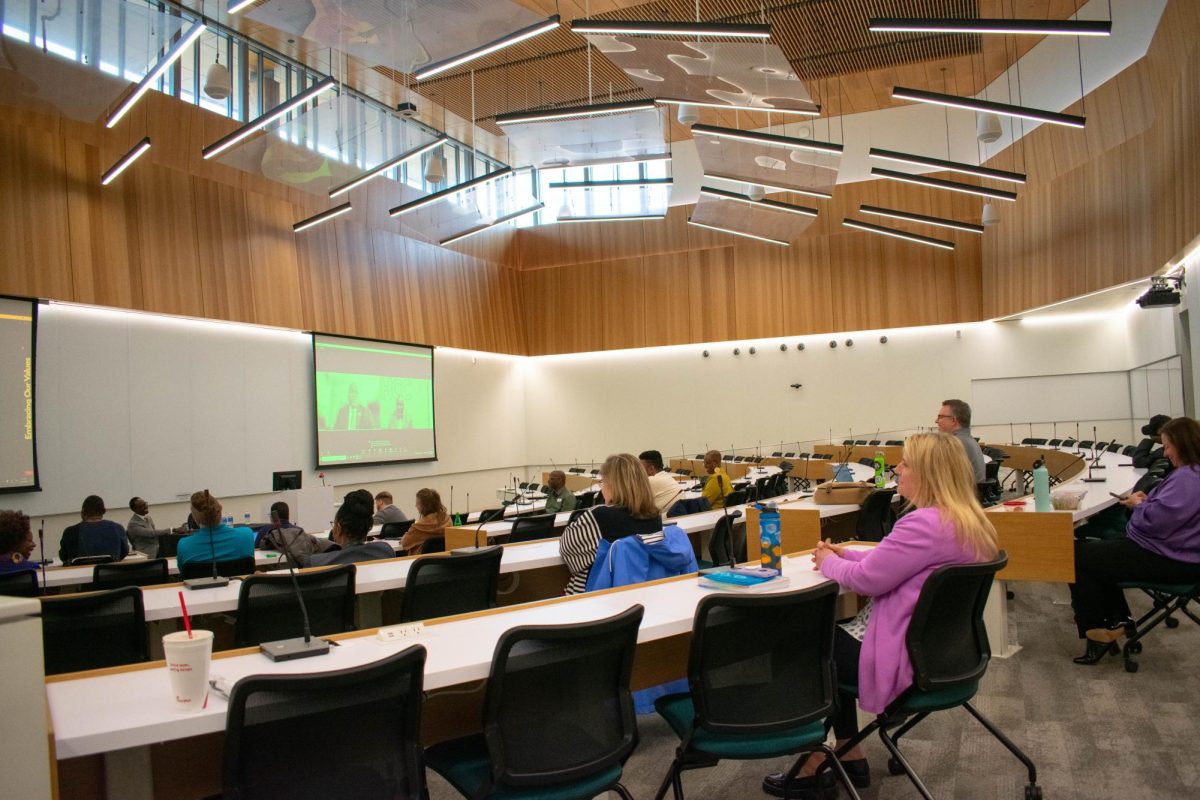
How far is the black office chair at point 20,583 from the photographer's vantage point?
392 centimetres

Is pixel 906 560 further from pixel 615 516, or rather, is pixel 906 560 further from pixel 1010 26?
pixel 1010 26

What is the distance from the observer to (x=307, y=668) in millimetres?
2135

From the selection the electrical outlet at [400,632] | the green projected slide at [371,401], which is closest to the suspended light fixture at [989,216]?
the green projected slide at [371,401]

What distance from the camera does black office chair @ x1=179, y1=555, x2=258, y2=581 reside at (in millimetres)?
4715

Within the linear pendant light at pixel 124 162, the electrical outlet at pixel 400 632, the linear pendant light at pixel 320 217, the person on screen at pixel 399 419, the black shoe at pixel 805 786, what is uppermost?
the linear pendant light at pixel 124 162

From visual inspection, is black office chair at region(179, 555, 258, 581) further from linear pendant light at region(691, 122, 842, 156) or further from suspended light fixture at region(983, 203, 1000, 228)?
suspended light fixture at region(983, 203, 1000, 228)

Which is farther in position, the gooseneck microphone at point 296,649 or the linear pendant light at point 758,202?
the linear pendant light at point 758,202

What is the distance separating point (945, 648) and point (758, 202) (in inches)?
334

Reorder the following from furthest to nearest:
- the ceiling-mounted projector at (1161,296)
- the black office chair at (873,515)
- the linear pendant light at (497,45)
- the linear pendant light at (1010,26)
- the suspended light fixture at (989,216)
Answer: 1. the suspended light fixture at (989,216)
2. the ceiling-mounted projector at (1161,296)
3. the linear pendant light at (497,45)
4. the linear pendant light at (1010,26)
5. the black office chair at (873,515)

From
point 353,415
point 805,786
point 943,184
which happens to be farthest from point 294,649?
point 353,415

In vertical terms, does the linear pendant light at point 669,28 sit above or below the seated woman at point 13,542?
above

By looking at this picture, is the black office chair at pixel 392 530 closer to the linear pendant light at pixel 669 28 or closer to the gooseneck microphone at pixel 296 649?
the linear pendant light at pixel 669 28

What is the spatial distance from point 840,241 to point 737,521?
32.9 ft

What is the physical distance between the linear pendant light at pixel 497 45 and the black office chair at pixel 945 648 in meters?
5.09
